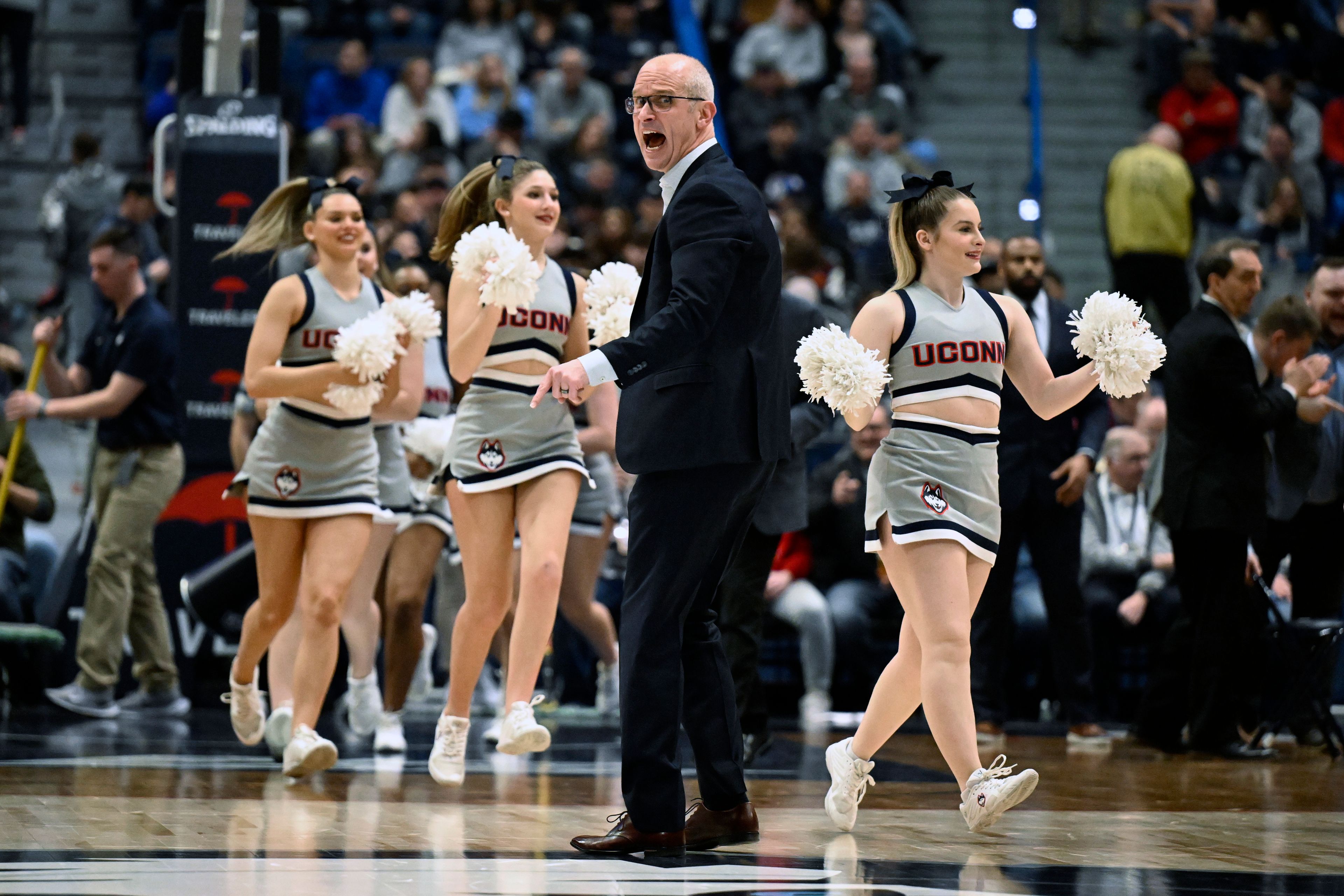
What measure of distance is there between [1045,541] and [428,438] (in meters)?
2.95

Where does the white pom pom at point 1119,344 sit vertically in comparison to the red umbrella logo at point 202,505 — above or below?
above

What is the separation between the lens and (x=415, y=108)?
591 inches

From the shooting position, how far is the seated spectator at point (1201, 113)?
50.0 ft

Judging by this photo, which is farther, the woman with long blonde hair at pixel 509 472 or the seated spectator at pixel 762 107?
the seated spectator at pixel 762 107

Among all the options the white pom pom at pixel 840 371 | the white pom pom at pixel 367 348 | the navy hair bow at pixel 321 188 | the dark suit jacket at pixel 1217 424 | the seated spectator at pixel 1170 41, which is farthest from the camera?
the seated spectator at pixel 1170 41

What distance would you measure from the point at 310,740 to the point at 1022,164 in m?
11.5

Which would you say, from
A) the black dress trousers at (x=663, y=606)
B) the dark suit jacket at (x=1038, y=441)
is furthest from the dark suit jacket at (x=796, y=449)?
the black dress trousers at (x=663, y=606)

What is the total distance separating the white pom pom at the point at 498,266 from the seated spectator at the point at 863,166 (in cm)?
912

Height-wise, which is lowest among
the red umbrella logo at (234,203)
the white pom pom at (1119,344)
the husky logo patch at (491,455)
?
the husky logo patch at (491,455)

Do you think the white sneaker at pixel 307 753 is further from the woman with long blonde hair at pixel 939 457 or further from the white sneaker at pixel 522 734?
the woman with long blonde hair at pixel 939 457

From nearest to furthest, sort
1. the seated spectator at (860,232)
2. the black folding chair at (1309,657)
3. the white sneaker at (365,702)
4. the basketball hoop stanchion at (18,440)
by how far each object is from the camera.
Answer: the white sneaker at (365,702) → the black folding chair at (1309,657) → the basketball hoop stanchion at (18,440) → the seated spectator at (860,232)

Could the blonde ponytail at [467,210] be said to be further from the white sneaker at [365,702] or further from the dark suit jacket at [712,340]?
the white sneaker at [365,702]

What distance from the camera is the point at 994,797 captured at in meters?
4.99

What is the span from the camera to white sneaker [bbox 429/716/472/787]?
6.07 metres
